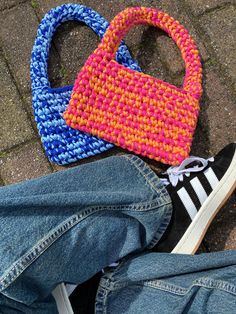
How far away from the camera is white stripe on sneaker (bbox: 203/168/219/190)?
3.56 feet

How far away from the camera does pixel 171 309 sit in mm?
869

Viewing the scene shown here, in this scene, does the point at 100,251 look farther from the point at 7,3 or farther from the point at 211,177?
the point at 7,3

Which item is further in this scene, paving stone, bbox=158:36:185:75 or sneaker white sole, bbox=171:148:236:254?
paving stone, bbox=158:36:185:75

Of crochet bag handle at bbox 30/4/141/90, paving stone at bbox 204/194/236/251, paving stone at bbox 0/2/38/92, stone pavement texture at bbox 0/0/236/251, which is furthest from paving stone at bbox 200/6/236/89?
paving stone at bbox 0/2/38/92

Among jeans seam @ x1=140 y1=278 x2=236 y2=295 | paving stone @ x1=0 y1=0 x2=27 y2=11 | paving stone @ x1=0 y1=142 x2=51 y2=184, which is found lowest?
jeans seam @ x1=140 y1=278 x2=236 y2=295

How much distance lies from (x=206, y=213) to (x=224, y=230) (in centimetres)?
9

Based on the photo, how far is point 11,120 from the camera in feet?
3.89

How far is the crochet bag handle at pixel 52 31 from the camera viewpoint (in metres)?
1.16

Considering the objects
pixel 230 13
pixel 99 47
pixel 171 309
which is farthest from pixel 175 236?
Result: pixel 230 13

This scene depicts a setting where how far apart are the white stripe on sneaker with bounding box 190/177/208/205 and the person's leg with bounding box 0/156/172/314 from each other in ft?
0.27

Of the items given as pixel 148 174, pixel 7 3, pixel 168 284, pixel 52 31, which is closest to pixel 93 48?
pixel 52 31

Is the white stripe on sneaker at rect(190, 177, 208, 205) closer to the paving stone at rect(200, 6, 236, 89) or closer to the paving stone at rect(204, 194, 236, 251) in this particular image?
the paving stone at rect(204, 194, 236, 251)

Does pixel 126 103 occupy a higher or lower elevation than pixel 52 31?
lower

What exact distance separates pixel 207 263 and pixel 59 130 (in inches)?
18.8
